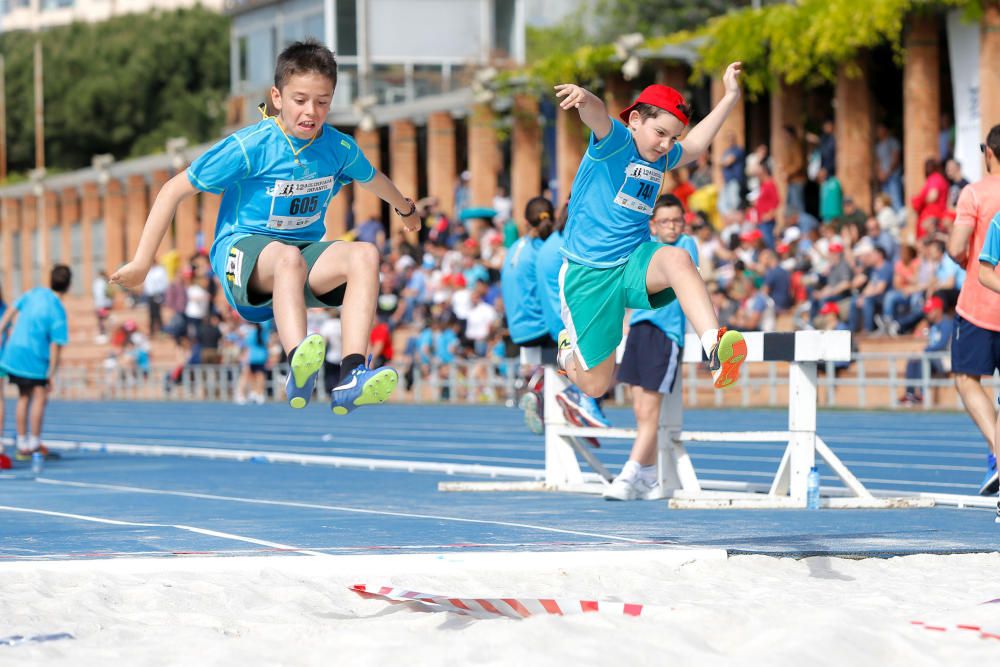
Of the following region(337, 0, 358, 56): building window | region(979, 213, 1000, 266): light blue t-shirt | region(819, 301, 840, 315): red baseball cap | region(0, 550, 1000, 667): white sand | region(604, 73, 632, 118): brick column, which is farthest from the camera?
region(337, 0, 358, 56): building window

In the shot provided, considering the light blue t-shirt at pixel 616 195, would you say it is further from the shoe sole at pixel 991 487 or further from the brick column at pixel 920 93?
the brick column at pixel 920 93

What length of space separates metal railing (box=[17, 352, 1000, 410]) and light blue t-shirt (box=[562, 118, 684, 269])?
10.2m

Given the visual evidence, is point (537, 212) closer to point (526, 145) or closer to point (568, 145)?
point (568, 145)

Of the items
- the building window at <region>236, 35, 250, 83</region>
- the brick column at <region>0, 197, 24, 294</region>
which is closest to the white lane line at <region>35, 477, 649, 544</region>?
the building window at <region>236, 35, 250, 83</region>

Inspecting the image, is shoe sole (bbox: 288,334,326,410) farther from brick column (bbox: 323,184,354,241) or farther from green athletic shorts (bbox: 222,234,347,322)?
brick column (bbox: 323,184,354,241)

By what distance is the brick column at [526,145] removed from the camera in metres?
34.0

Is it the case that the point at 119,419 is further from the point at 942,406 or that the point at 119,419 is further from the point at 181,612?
the point at 181,612

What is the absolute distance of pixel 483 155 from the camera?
35188 millimetres

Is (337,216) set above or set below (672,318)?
above

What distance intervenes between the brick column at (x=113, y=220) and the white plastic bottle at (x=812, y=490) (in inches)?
1807

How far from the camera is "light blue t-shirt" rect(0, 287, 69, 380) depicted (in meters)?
15.6

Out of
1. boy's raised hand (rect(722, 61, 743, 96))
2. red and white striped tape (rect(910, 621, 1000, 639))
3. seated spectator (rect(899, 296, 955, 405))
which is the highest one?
boy's raised hand (rect(722, 61, 743, 96))

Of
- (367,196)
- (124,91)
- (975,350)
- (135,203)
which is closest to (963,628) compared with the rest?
(975,350)

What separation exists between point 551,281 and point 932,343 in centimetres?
923
